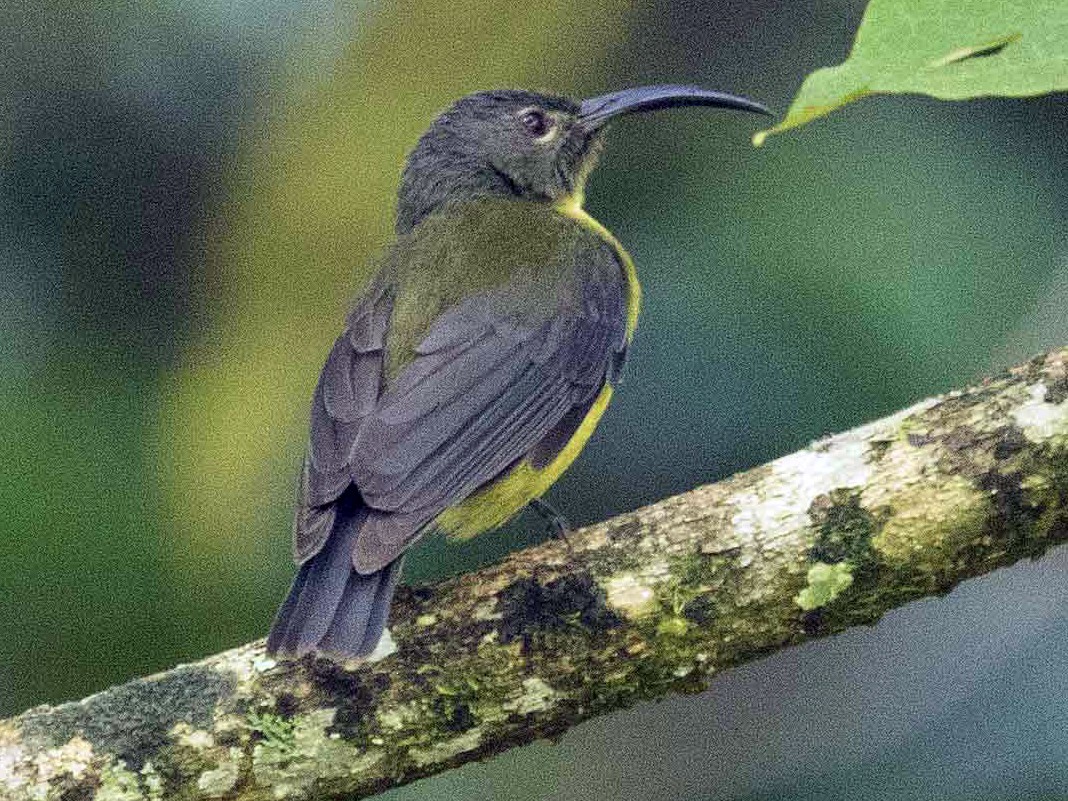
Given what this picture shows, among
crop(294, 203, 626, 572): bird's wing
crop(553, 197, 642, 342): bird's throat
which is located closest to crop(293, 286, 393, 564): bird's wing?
crop(294, 203, 626, 572): bird's wing

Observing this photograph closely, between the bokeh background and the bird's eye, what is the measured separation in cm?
44

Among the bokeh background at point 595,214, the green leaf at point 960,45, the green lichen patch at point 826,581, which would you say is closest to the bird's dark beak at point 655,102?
the bokeh background at point 595,214

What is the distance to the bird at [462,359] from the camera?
126 inches

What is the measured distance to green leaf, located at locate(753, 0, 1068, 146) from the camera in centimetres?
98

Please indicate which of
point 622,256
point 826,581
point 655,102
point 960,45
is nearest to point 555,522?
point 826,581

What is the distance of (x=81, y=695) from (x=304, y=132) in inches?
74.1

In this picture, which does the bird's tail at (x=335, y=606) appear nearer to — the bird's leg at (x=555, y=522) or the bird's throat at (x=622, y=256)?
the bird's leg at (x=555, y=522)

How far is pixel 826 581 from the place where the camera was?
9.59ft

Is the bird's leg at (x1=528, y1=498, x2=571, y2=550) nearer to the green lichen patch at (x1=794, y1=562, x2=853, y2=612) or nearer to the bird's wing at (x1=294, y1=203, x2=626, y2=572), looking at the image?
the bird's wing at (x1=294, y1=203, x2=626, y2=572)

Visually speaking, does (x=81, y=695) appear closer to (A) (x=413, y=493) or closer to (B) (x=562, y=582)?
(A) (x=413, y=493)

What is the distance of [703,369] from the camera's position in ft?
15.2

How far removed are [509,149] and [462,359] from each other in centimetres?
139

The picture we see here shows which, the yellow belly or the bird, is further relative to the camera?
the yellow belly

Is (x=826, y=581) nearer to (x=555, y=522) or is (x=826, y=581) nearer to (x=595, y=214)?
(x=555, y=522)
